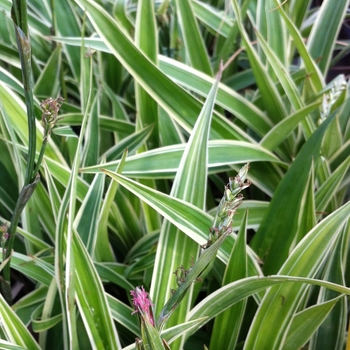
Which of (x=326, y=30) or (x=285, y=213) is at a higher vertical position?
(x=326, y=30)

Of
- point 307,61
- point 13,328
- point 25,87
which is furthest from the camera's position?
point 307,61

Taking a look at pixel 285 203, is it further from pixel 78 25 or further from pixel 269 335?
pixel 78 25

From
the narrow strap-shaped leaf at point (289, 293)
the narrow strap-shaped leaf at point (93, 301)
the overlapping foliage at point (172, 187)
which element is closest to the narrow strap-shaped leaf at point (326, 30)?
the overlapping foliage at point (172, 187)

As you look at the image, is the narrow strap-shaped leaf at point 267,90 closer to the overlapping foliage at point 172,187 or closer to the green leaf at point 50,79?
the overlapping foliage at point 172,187

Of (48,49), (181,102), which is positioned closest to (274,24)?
(181,102)

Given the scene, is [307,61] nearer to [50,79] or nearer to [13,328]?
[50,79]

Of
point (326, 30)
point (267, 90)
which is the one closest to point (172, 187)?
point (267, 90)

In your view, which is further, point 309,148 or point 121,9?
point 121,9

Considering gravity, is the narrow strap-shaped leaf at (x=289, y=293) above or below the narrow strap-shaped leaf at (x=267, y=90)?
below
